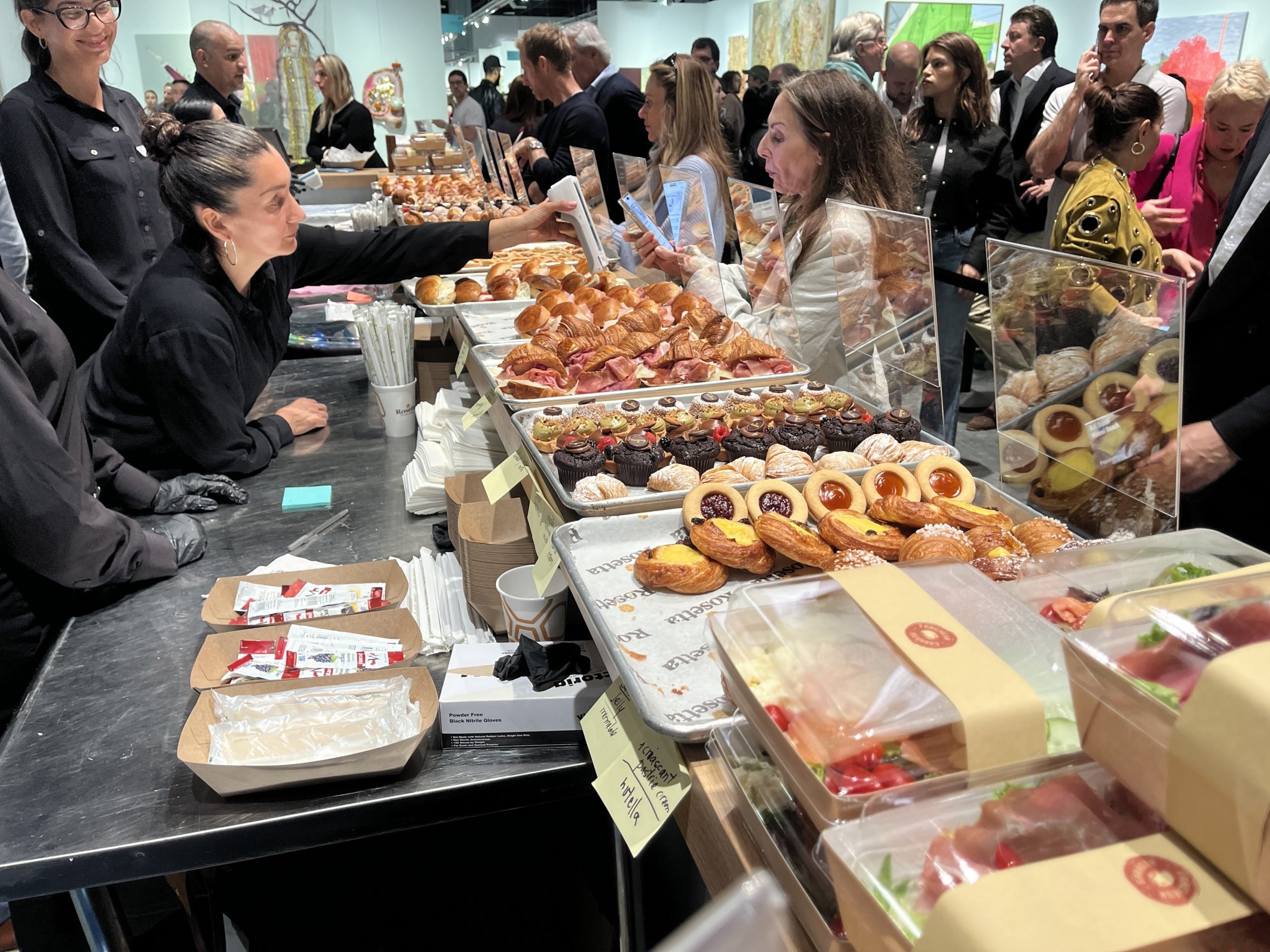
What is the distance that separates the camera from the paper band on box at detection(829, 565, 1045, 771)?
30.1 inches

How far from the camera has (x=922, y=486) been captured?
1.71 meters

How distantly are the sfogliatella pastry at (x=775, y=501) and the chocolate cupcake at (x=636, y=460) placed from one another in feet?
0.85

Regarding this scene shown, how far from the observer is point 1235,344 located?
6.93ft

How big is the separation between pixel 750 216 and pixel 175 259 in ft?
5.81

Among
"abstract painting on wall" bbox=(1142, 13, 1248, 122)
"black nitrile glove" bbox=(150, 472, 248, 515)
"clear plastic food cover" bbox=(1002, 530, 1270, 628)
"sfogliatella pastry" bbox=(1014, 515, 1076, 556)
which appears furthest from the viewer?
"abstract painting on wall" bbox=(1142, 13, 1248, 122)

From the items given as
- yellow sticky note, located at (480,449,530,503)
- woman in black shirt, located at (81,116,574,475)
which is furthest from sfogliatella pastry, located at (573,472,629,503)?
woman in black shirt, located at (81,116,574,475)

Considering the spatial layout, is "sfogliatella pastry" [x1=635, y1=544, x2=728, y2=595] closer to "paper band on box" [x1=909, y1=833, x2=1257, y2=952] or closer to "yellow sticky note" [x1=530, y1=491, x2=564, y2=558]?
"yellow sticky note" [x1=530, y1=491, x2=564, y2=558]

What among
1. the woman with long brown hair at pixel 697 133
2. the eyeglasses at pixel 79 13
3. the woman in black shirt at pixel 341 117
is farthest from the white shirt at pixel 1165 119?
the woman in black shirt at pixel 341 117

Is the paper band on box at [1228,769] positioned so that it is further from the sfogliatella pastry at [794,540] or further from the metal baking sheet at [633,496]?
the metal baking sheet at [633,496]

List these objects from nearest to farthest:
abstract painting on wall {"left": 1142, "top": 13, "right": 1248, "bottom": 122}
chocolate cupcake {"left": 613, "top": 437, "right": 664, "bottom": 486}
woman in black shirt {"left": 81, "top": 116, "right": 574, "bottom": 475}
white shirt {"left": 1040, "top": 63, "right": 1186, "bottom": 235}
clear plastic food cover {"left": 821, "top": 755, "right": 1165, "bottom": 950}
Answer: clear plastic food cover {"left": 821, "top": 755, "right": 1165, "bottom": 950} < chocolate cupcake {"left": 613, "top": 437, "right": 664, "bottom": 486} < woman in black shirt {"left": 81, "top": 116, "right": 574, "bottom": 475} < white shirt {"left": 1040, "top": 63, "right": 1186, "bottom": 235} < abstract painting on wall {"left": 1142, "top": 13, "right": 1248, "bottom": 122}

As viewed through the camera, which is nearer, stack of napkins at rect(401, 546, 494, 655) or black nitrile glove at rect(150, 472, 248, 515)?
stack of napkins at rect(401, 546, 494, 655)

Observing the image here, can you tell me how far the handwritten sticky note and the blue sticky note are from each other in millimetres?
1380

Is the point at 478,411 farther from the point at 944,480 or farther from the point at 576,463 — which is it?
the point at 944,480

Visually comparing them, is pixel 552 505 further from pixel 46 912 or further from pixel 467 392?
pixel 467 392
